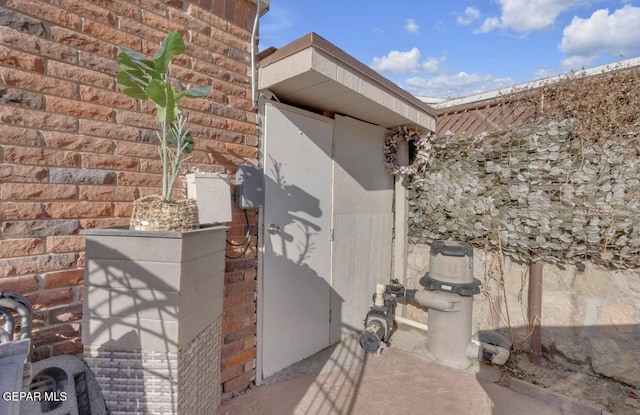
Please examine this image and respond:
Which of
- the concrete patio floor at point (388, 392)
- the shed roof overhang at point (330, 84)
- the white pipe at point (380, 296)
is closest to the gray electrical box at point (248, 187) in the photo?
the shed roof overhang at point (330, 84)

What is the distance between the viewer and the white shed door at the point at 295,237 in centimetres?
277

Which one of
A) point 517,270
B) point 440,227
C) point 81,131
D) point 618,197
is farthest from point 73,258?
point 618,197

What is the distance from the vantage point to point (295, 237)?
9.89ft

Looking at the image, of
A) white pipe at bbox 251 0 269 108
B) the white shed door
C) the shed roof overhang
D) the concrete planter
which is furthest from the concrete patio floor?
the shed roof overhang

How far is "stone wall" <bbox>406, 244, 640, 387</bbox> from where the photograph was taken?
2.82 metres

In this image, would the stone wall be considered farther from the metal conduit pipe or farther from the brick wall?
the brick wall

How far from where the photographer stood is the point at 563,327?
10.3ft

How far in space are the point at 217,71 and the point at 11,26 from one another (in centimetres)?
114

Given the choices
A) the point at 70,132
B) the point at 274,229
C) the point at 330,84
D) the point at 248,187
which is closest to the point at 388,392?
the point at 274,229

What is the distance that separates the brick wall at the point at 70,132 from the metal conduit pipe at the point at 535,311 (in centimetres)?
346

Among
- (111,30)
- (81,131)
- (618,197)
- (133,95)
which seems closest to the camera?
(133,95)

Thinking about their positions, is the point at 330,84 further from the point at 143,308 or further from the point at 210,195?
the point at 143,308

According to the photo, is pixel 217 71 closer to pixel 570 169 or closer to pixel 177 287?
pixel 177 287

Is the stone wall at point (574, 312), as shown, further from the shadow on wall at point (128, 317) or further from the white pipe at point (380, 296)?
the shadow on wall at point (128, 317)
